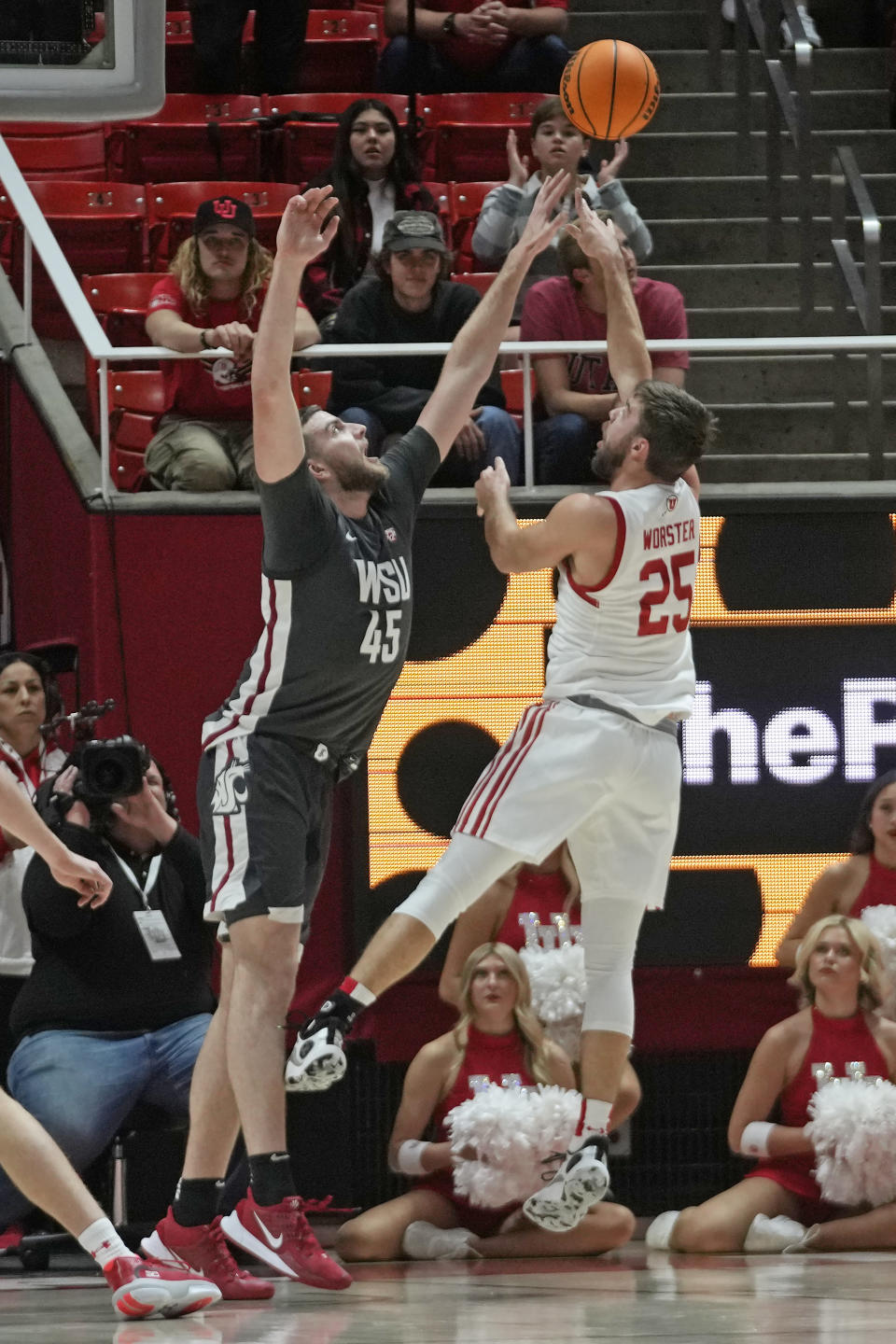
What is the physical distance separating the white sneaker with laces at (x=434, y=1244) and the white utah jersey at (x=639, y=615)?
1.96 metres

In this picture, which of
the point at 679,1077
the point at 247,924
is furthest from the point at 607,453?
the point at 679,1077

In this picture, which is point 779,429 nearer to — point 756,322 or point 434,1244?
point 756,322

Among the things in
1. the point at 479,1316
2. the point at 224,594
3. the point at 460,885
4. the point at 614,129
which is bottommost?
the point at 479,1316

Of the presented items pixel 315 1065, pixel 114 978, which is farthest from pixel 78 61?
pixel 315 1065

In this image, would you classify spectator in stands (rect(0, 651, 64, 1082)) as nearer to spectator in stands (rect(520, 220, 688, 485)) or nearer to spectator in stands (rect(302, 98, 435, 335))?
spectator in stands (rect(520, 220, 688, 485))

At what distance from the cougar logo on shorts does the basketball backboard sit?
7.09 ft

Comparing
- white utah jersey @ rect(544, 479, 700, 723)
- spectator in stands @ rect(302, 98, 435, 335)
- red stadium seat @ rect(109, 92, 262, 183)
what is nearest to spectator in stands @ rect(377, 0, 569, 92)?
red stadium seat @ rect(109, 92, 262, 183)

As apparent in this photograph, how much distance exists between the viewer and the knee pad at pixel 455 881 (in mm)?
6367

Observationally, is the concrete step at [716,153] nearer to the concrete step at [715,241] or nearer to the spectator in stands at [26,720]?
the concrete step at [715,241]

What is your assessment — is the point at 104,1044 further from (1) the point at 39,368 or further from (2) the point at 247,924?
(1) the point at 39,368

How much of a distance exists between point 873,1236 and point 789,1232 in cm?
28

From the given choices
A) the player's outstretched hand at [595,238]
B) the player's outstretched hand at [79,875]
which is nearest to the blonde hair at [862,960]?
the player's outstretched hand at [595,238]

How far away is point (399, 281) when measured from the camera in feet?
30.1

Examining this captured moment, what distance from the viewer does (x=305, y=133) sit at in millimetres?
11633
